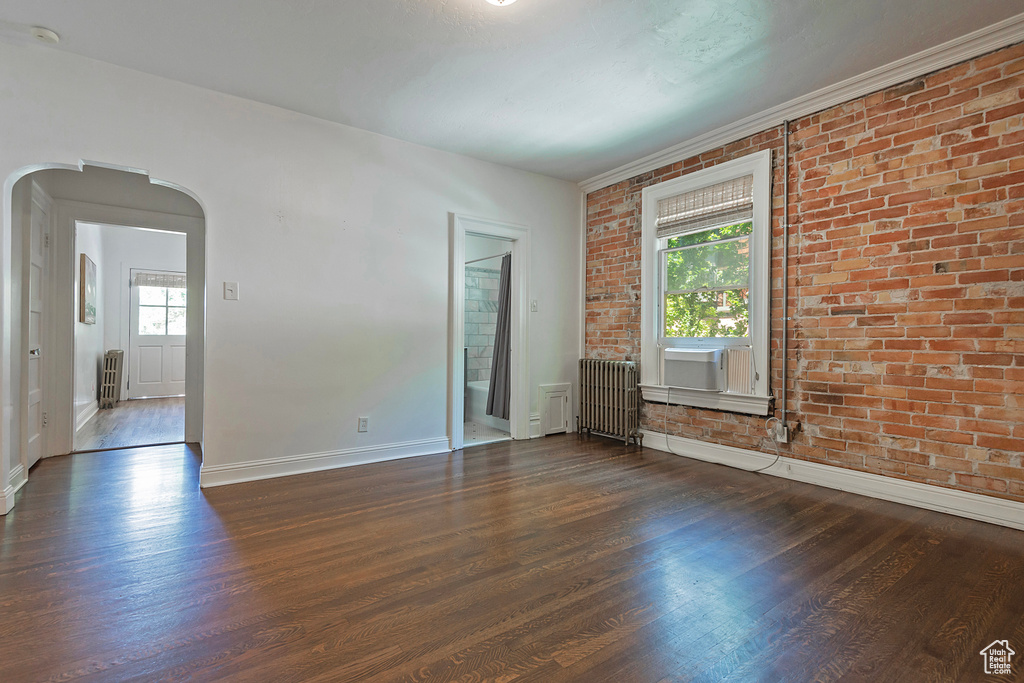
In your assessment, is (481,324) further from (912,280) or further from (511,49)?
(912,280)

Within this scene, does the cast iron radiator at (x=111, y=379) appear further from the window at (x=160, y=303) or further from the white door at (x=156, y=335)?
the window at (x=160, y=303)

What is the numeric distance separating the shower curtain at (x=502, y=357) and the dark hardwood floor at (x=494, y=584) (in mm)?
2187

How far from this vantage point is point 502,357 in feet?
18.1

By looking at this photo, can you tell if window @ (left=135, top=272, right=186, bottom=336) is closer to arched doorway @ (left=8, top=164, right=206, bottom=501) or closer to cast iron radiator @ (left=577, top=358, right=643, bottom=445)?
arched doorway @ (left=8, top=164, right=206, bottom=501)

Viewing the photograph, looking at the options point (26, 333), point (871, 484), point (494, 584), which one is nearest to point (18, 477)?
point (26, 333)

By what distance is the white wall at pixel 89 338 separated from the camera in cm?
560

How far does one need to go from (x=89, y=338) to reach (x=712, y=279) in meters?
7.79

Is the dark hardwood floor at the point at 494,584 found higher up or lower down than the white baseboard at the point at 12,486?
lower down

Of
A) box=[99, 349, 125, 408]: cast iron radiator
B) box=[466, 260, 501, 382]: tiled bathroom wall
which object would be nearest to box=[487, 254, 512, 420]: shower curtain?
box=[466, 260, 501, 382]: tiled bathroom wall

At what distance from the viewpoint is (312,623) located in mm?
1678

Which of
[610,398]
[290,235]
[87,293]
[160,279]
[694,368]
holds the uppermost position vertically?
[160,279]

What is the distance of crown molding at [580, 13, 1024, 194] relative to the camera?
261 cm

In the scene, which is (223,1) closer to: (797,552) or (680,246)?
(680,246)

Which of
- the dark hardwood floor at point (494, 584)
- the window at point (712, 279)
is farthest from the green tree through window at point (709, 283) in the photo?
the dark hardwood floor at point (494, 584)
